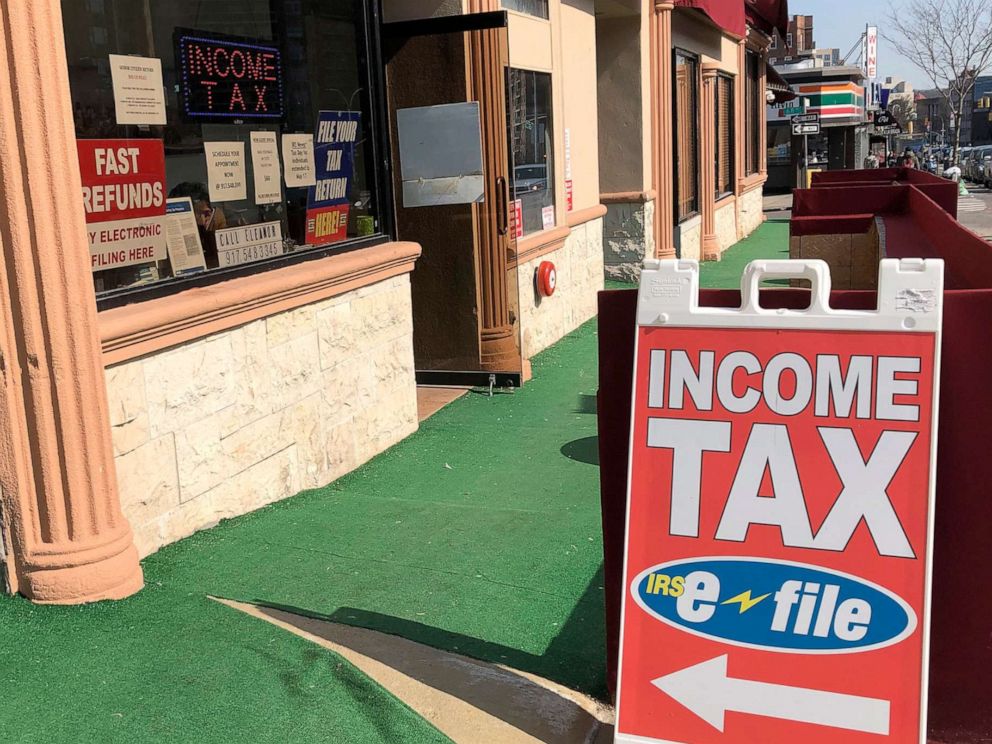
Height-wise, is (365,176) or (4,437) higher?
(365,176)

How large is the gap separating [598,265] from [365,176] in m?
5.11

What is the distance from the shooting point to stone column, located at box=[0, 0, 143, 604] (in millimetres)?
3240

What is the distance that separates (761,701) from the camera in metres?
2.42

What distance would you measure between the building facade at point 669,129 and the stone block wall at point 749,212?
189mm

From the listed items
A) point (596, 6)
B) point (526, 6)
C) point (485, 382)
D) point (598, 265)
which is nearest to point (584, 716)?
point (485, 382)

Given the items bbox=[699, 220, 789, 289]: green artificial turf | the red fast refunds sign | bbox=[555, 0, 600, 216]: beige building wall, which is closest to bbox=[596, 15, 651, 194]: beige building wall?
bbox=[699, 220, 789, 289]: green artificial turf

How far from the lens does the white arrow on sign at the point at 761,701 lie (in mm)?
2342

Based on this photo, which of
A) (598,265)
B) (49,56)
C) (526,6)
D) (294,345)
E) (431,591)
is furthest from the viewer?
(598,265)

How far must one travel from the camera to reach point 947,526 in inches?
97.0

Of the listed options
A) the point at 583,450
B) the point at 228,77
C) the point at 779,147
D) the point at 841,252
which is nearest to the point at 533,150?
the point at 841,252

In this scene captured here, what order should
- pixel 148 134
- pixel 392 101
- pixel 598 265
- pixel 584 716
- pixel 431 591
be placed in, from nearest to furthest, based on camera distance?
1. pixel 584 716
2. pixel 431 591
3. pixel 148 134
4. pixel 392 101
5. pixel 598 265

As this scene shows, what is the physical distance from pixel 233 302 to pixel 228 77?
1065 mm

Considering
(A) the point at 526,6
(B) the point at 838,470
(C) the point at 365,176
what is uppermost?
(A) the point at 526,6

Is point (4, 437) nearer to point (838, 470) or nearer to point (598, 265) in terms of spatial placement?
point (838, 470)
